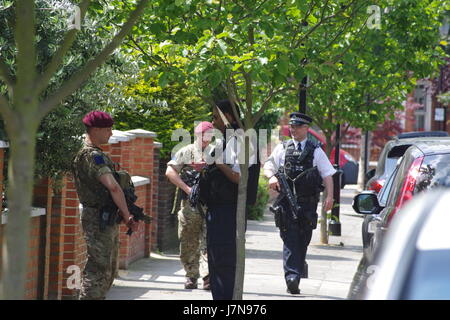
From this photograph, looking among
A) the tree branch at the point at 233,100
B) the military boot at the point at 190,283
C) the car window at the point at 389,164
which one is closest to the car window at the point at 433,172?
the tree branch at the point at 233,100

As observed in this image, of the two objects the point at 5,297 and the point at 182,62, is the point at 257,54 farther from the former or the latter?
the point at 5,297

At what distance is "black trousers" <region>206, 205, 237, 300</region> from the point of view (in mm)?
7605

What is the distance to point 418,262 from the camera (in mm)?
2736

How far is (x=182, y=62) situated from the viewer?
7336 millimetres

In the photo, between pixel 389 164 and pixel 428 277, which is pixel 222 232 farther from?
pixel 389 164

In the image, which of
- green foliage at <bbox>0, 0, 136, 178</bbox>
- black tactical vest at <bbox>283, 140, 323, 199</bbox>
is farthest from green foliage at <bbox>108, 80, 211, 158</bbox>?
green foliage at <bbox>0, 0, 136, 178</bbox>

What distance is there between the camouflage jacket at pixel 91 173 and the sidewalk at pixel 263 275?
193 cm

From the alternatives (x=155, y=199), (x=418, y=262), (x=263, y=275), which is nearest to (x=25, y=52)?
(x=418, y=262)

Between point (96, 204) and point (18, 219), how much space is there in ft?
11.2

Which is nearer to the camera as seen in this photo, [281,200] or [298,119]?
[281,200]

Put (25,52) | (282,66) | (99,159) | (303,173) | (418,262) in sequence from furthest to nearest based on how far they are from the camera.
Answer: (303,173) → (99,159) → (282,66) → (25,52) → (418,262)

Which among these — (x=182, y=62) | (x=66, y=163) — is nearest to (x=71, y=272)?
(x=66, y=163)

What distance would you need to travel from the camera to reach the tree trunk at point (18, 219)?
388 centimetres
